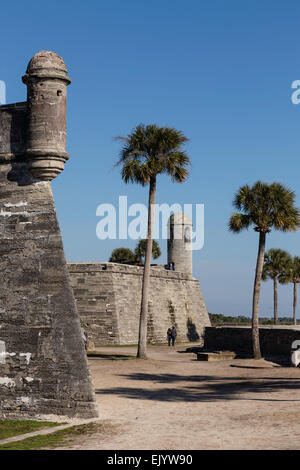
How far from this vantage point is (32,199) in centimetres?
1477

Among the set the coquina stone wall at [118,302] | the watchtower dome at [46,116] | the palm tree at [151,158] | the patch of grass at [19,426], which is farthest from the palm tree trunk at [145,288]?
the patch of grass at [19,426]

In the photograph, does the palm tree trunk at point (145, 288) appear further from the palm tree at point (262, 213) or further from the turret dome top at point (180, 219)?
the turret dome top at point (180, 219)

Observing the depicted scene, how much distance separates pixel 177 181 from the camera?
29.2 m

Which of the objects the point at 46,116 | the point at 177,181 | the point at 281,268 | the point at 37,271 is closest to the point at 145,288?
the point at 177,181

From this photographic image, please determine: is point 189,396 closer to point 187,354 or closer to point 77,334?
point 77,334

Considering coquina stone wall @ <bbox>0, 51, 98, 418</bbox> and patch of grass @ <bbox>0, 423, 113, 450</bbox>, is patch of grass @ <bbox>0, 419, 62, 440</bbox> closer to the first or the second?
coquina stone wall @ <bbox>0, 51, 98, 418</bbox>

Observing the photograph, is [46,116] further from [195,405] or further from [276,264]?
[276,264]

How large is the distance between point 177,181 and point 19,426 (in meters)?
18.1

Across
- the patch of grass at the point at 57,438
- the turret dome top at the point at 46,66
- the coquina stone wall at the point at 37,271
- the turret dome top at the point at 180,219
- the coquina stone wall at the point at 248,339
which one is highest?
the turret dome top at the point at 180,219

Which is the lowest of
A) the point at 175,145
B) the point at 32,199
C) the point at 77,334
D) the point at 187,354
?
the point at 187,354

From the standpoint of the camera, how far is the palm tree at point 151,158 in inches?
1132

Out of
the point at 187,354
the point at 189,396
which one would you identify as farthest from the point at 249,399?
the point at 187,354

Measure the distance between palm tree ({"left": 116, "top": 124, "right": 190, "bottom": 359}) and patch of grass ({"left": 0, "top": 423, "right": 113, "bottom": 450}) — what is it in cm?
1634

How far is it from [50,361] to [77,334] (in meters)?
0.86
